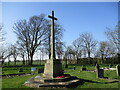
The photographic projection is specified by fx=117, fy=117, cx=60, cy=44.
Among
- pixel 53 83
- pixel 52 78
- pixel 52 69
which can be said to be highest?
pixel 52 69

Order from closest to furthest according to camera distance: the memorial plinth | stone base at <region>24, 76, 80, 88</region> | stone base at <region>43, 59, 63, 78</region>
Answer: stone base at <region>24, 76, 80, 88</region>, the memorial plinth, stone base at <region>43, 59, 63, 78</region>

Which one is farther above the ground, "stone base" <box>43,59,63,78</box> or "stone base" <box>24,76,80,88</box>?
"stone base" <box>43,59,63,78</box>

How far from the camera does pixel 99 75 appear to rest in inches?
510

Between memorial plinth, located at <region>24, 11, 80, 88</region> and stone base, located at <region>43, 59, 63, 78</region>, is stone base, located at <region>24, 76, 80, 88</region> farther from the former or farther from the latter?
stone base, located at <region>43, 59, 63, 78</region>

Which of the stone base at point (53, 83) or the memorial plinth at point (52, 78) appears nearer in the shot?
the stone base at point (53, 83)

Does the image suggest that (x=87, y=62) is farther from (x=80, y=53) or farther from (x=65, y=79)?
(x=65, y=79)

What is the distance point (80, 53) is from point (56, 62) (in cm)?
4733

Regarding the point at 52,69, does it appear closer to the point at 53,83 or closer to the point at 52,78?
the point at 52,78

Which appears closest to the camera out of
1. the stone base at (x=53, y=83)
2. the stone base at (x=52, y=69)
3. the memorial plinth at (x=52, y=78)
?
the stone base at (x=53, y=83)

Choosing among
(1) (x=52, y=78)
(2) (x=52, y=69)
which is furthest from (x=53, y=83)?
(2) (x=52, y=69)

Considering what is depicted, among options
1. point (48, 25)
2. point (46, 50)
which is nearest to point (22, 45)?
point (46, 50)

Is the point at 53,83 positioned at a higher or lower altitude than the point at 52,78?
lower

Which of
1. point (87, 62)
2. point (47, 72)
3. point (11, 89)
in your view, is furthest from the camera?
point (87, 62)

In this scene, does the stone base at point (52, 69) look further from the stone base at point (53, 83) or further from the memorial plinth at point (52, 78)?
the stone base at point (53, 83)
